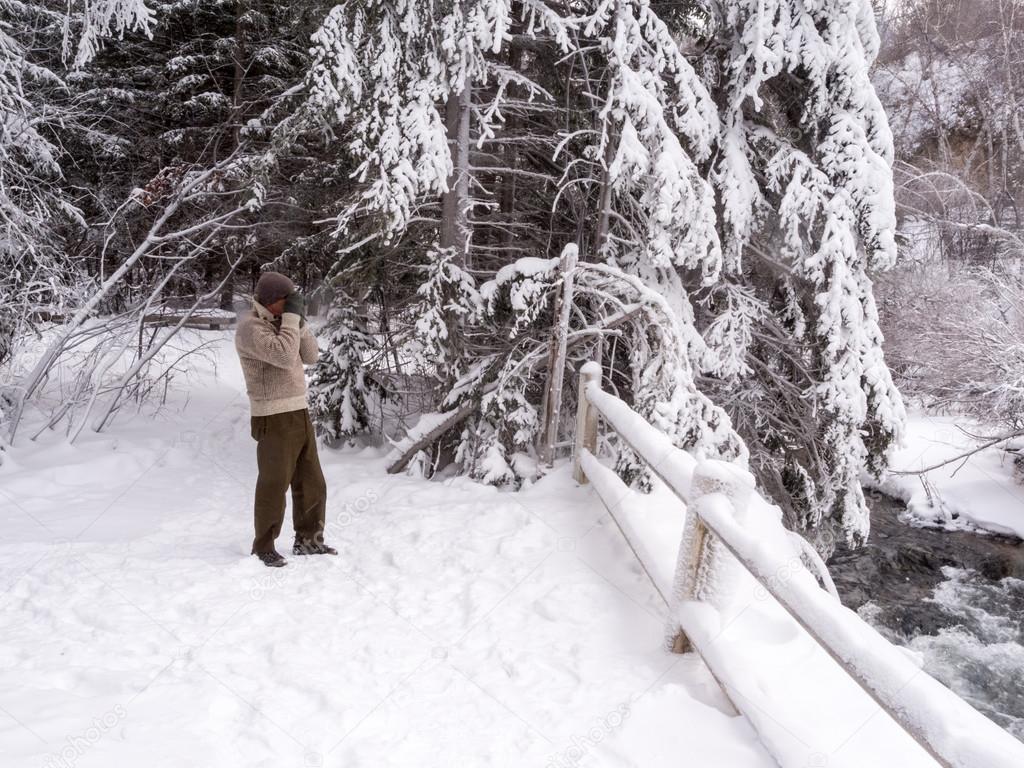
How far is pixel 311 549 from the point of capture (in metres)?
4.74

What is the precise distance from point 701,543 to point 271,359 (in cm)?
282

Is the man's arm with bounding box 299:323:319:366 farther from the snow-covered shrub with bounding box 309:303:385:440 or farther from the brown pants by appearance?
the snow-covered shrub with bounding box 309:303:385:440

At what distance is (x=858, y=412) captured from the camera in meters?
7.31

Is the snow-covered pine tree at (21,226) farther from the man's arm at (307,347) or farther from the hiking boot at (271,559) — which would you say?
the hiking boot at (271,559)

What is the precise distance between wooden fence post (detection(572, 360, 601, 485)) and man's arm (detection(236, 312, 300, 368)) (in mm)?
2404

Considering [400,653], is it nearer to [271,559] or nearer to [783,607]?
[271,559]

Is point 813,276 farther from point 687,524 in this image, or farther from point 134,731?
point 134,731

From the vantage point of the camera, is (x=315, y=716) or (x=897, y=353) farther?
(x=897, y=353)

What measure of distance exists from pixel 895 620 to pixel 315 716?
32.3ft

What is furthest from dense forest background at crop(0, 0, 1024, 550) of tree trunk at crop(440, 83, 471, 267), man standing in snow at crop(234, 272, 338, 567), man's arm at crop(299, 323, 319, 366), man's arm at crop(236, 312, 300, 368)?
man's arm at crop(236, 312, 300, 368)

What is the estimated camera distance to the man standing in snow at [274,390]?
429 cm

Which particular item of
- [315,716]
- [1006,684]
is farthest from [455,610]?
[1006,684]

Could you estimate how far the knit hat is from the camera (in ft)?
14.2

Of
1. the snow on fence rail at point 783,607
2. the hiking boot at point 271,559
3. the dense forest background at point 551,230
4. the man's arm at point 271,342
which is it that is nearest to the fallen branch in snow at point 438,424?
the dense forest background at point 551,230
